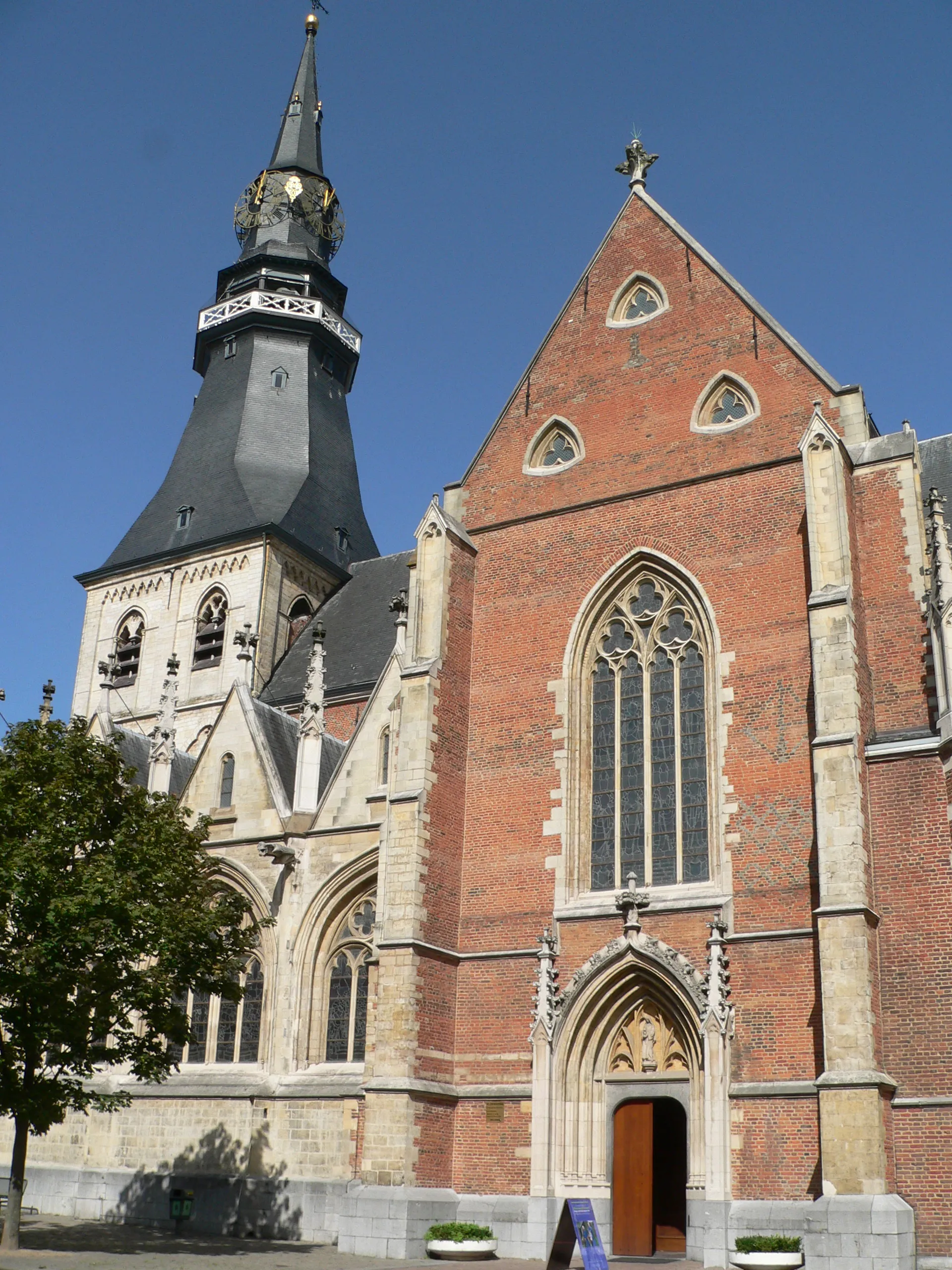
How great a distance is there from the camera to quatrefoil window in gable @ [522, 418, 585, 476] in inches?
897

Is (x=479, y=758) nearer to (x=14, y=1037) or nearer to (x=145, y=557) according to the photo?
(x=14, y=1037)

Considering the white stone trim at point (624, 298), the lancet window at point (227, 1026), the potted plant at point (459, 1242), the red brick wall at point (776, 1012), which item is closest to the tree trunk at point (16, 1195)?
the potted plant at point (459, 1242)

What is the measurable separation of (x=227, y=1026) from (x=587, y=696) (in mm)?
9489

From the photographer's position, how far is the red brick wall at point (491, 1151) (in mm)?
18547

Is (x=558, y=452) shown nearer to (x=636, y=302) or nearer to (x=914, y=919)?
(x=636, y=302)

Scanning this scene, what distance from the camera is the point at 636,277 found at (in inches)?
926

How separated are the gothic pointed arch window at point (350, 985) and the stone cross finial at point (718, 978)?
6.73 m

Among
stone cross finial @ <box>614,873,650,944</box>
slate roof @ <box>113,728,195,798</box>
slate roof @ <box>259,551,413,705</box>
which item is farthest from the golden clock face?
stone cross finial @ <box>614,873,650,944</box>

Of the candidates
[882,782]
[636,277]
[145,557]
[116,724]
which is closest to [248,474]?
[145,557]

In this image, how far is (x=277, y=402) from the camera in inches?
1574

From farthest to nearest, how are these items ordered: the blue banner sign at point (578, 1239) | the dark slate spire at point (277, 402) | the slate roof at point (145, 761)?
the dark slate spire at point (277, 402), the slate roof at point (145, 761), the blue banner sign at point (578, 1239)

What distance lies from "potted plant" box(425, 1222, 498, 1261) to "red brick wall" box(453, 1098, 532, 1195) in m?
0.91

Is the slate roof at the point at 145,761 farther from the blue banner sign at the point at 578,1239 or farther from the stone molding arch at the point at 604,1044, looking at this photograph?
the blue banner sign at the point at 578,1239

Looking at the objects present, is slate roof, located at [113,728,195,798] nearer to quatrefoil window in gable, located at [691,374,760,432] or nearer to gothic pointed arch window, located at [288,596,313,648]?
gothic pointed arch window, located at [288,596,313,648]
